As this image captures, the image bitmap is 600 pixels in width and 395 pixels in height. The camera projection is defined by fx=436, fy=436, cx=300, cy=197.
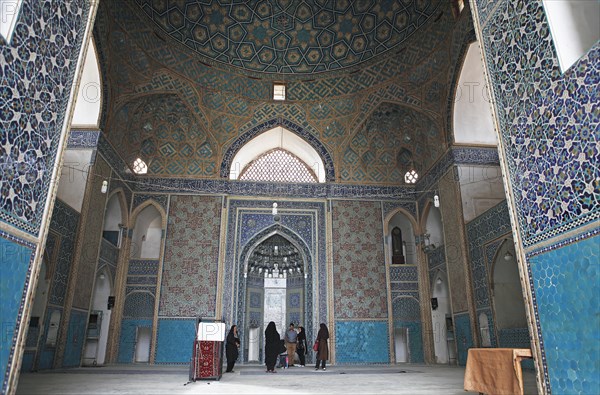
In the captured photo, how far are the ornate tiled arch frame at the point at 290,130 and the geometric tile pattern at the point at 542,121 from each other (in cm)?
699

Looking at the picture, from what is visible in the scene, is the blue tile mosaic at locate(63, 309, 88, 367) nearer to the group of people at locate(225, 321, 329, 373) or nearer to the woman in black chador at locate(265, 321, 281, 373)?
the group of people at locate(225, 321, 329, 373)

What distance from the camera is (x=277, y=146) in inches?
453

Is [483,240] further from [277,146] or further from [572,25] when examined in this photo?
[277,146]

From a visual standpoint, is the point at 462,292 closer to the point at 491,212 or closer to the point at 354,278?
the point at 491,212

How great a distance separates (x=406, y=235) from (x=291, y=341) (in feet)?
13.3

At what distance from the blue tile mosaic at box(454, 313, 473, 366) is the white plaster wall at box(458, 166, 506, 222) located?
1.84 m

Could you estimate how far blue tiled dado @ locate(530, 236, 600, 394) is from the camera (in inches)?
101

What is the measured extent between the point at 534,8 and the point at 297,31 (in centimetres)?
780

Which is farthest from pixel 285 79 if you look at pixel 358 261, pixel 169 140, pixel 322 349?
pixel 322 349

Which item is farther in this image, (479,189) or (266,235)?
(266,235)

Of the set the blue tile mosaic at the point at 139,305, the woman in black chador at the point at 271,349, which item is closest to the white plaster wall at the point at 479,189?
the woman in black chador at the point at 271,349

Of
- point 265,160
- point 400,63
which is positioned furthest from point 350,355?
point 400,63

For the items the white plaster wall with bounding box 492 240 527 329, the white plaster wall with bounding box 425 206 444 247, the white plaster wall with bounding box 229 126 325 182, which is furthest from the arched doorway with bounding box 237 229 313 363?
the white plaster wall with bounding box 492 240 527 329

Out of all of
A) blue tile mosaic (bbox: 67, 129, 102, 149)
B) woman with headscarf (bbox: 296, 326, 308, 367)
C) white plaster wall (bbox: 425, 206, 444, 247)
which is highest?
blue tile mosaic (bbox: 67, 129, 102, 149)
